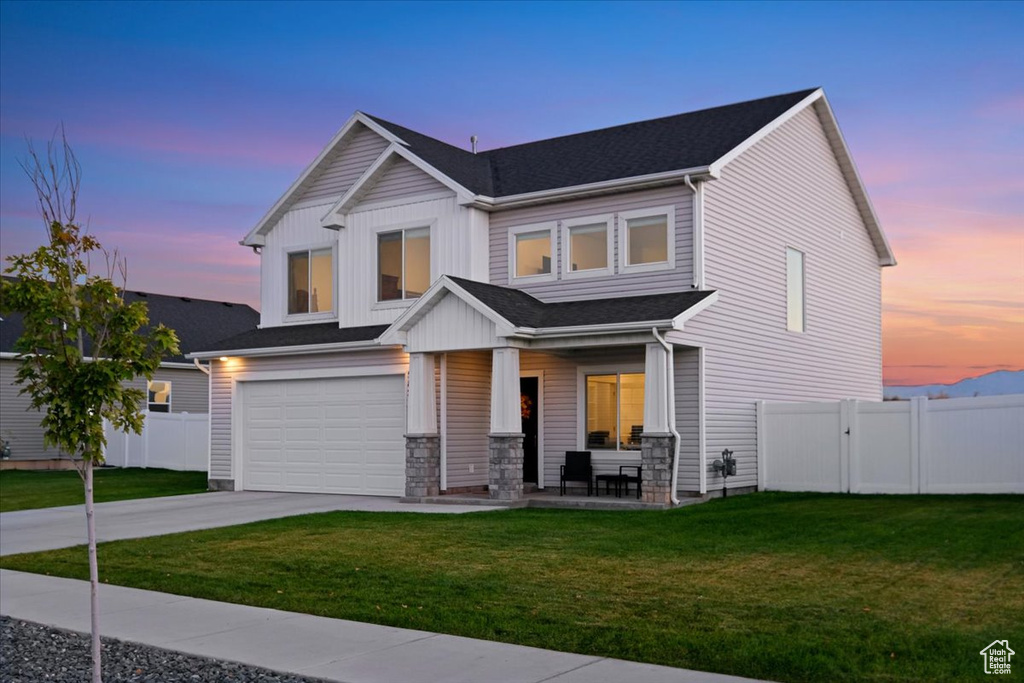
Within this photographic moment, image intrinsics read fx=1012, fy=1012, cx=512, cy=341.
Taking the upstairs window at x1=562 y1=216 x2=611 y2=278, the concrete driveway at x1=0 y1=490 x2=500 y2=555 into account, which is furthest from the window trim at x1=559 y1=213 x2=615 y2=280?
the concrete driveway at x1=0 y1=490 x2=500 y2=555

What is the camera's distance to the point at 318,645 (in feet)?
27.1

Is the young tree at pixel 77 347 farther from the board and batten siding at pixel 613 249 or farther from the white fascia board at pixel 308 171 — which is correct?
the white fascia board at pixel 308 171

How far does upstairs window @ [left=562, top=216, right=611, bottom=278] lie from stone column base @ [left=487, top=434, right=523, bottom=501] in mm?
3753

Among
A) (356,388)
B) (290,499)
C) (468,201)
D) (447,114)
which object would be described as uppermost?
(447,114)

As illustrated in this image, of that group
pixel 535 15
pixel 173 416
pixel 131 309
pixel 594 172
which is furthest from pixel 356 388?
pixel 131 309

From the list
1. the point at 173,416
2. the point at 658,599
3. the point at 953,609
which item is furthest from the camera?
the point at 173,416

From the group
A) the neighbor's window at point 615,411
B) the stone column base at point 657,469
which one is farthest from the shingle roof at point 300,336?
the stone column base at point 657,469

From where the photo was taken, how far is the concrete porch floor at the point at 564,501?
17.4 metres

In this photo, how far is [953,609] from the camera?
8688mm

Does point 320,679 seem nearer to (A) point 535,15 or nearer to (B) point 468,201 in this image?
(B) point 468,201

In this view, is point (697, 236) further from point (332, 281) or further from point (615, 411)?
point (332, 281)

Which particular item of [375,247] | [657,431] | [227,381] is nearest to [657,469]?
[657,431]

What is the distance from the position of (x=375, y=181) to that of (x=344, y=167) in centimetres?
152

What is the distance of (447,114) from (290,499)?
1098 centimetres
